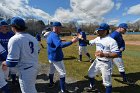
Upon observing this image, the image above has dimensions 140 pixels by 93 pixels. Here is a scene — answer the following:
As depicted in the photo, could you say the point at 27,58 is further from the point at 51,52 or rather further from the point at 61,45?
the point at 51,52

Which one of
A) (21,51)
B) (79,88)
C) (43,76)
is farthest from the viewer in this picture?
(43,76)

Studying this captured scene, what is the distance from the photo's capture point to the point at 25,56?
15.5ft

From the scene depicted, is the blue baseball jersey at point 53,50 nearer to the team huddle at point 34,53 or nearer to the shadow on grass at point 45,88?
the team huddle at point 34,53

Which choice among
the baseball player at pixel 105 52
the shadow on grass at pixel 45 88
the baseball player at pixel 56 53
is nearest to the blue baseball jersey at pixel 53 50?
the baseball player at pixel 56 53

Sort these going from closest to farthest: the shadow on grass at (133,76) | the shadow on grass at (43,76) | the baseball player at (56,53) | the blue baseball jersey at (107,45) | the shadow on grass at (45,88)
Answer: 1. the blue baseball jersey at (107,45)
2. the baseball player at (56,53)
3. the shadow on grass at (45,88)
4. the shadow on grass at (133,76)
5. the shadow on grass at (43,76)

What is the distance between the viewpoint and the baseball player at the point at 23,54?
4.59 metres

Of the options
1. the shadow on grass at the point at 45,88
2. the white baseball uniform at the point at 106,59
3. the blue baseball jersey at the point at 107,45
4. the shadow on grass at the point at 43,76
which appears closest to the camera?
the blue baseball jersey at the point at 107,45

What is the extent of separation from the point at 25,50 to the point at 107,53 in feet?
8.11

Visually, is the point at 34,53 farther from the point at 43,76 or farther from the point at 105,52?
the point at 43,76

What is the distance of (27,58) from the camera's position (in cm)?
478

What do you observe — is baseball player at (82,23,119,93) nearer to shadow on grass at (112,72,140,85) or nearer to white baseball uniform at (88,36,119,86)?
white baseball uniform at (88,36,119,86)

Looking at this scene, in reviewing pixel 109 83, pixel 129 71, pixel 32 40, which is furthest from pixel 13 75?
pixel 129 71

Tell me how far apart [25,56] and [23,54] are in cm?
6

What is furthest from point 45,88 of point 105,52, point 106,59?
point 105,52
